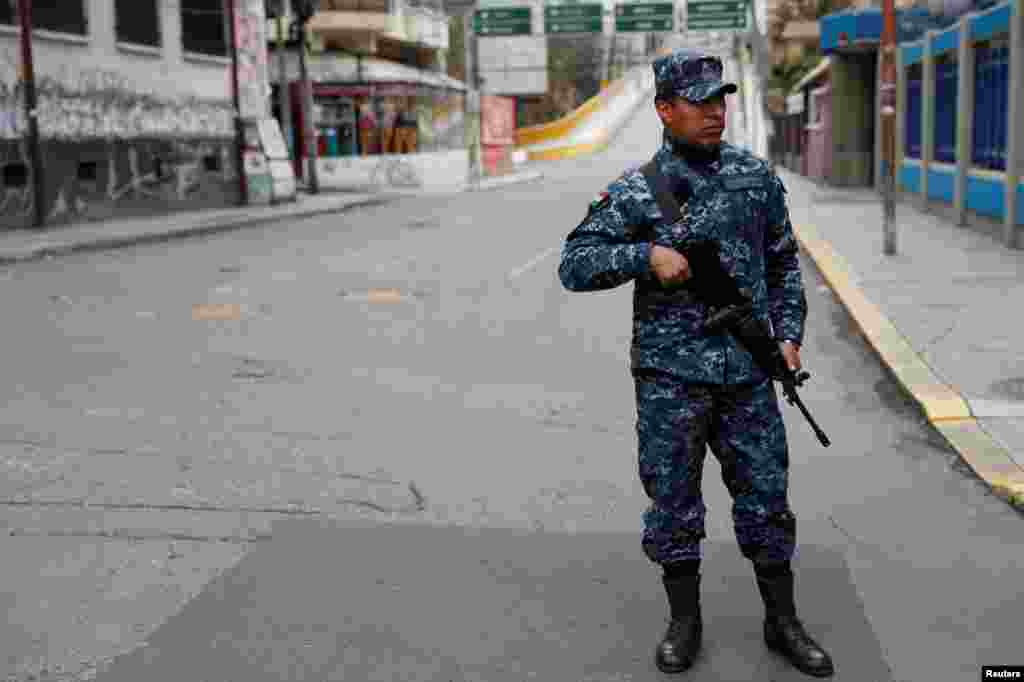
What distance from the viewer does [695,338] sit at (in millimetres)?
3908

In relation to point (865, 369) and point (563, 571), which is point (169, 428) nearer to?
point (563, 571)

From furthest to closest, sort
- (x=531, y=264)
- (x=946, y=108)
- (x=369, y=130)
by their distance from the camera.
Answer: (x=369, y=130) → (x=946, y=108) → (x=531, y=264)

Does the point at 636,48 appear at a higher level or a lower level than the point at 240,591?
higher

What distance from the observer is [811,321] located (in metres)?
11.4

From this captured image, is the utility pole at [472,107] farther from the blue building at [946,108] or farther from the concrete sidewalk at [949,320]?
the concrete sidewalk at [949,320]

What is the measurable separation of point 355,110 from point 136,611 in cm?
3827

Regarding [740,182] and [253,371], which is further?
[253,371]

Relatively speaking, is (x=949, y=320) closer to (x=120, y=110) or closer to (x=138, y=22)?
(x=120, y=110)

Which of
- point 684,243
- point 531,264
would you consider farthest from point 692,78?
point 531,264

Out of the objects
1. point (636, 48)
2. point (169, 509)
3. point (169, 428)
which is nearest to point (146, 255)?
point (169, 428)

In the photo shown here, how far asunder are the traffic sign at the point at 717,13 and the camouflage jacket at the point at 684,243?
54.6m

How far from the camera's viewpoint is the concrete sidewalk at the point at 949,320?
677 cm

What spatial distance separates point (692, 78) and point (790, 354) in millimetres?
844

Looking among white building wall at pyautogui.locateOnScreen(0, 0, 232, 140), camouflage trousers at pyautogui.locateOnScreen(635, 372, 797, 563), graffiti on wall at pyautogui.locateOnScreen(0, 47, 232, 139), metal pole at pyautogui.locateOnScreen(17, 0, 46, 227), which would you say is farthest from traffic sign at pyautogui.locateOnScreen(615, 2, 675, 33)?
camouflage trousers at pyautogui.locateOnScreen(635, 372, 797, 563)
